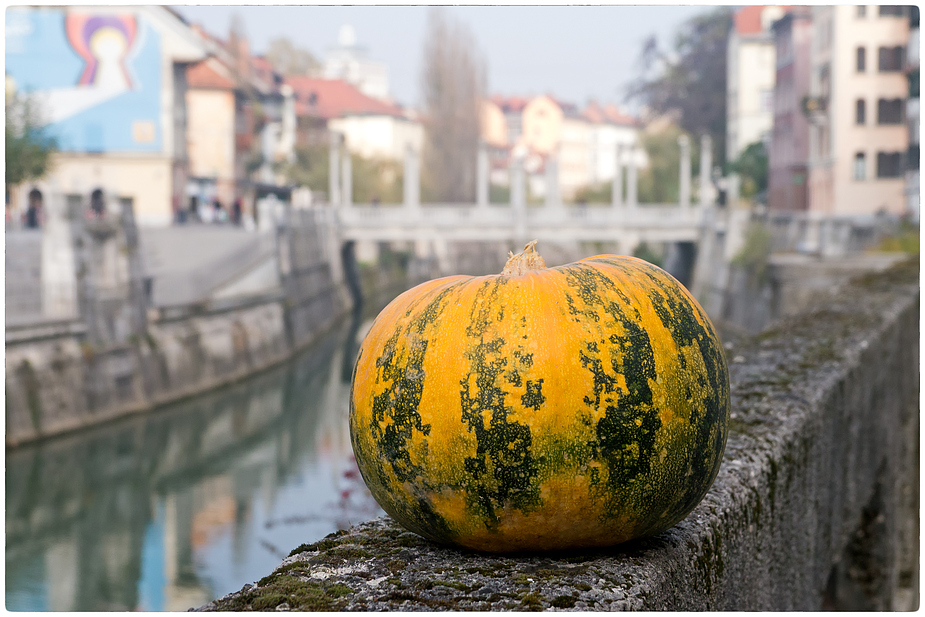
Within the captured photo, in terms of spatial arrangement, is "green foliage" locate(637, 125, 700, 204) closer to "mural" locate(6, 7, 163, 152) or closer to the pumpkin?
"mural" locate(6, 7, 163, 152)

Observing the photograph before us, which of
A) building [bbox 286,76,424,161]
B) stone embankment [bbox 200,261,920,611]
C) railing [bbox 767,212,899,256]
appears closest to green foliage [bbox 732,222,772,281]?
railing [bbox 767,212,899,256]

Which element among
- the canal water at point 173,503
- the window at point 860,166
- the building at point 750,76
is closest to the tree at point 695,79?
the building at point 750,76

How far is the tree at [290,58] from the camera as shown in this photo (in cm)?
11075

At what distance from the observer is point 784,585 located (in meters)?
4.98

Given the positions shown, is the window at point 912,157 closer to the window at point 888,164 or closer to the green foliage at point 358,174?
the window at point 888,164

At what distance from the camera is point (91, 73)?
1772 inches

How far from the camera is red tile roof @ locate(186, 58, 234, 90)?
62.1 meters

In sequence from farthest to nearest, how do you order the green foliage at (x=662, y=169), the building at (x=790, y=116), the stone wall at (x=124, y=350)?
the green foliage at (x=662, y=169), the building at (x=790, y=116), the stone wall at (x=124, y=350)

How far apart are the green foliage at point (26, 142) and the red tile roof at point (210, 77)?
737 inches

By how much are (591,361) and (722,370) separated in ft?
2.00

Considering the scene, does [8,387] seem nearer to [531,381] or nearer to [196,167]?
[531,381]

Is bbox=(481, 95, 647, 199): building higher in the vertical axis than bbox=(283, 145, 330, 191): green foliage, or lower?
higher

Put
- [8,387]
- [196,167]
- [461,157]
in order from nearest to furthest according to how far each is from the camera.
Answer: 1. [8,387]
2. [196,167]
3. [461,157]

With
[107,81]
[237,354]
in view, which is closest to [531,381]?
[237,354]
